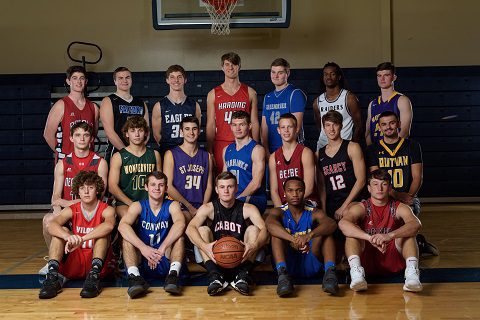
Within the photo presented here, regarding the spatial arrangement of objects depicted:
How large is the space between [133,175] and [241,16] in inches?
161

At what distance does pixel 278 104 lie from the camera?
6.05 metres

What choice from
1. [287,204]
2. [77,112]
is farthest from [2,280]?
[287,204]

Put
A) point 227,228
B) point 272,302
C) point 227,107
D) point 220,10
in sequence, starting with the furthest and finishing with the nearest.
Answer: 1. point 220,10
2. point 227,107
3. point 227,228
4. point 272,302

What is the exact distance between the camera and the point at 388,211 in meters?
4.82

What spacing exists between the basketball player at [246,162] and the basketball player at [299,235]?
0.55m

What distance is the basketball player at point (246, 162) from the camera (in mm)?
5461

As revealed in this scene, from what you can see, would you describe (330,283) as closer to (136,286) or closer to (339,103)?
(136,286)

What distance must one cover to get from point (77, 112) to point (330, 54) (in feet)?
17.4

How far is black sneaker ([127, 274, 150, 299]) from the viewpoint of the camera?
14.5ft

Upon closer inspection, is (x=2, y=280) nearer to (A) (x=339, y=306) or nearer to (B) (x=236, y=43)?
(A) (x=339, y=306)

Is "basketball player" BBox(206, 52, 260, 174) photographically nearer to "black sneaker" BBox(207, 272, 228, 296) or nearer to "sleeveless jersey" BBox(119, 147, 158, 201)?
"sleeveless jersey" BBox(119, 147, 158, 201)

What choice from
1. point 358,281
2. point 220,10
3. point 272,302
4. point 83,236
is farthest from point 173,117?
point 220,10

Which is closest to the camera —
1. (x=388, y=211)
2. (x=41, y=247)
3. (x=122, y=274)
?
(x=388, y=211)

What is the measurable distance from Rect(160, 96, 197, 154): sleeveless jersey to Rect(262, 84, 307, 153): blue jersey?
715 millimetres
